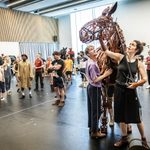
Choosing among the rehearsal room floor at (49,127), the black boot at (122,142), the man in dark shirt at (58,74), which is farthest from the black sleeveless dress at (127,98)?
the man in dark shirt at (58,74)

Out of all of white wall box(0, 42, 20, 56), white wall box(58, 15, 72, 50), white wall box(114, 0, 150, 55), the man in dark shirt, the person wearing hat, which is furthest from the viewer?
white wall box(58, 15, 72, 50)

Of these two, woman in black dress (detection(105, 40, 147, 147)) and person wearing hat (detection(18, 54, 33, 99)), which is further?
person wearing hat (detection(18, 54, 33, 99))

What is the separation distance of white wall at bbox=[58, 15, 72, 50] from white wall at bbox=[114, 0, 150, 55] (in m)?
4.67

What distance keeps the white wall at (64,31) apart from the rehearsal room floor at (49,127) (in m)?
11.0

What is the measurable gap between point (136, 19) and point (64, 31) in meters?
6.18

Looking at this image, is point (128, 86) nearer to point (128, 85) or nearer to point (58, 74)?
point (128, 85)

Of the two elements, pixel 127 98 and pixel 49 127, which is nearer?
pixel 127 98

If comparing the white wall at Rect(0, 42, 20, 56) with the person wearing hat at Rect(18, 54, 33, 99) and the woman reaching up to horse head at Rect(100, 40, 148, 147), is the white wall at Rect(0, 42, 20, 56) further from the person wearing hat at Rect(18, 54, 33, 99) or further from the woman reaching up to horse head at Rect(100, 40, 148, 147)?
the woman reaching up to horse head at Rect(100, 40, 148, 147)

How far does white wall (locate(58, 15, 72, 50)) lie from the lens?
56.3ft

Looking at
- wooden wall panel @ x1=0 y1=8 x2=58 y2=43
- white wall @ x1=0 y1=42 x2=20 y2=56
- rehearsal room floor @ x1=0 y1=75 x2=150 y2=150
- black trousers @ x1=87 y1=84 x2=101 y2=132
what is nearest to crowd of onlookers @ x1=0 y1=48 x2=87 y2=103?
rehearsal room floor @ x1=0 y1=75 x2=150 y2=150

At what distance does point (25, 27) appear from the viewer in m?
15.2

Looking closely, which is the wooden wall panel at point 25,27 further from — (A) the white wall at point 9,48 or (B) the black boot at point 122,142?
(B) the black boot at point 122,142

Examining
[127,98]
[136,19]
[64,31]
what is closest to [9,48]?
[64,31]

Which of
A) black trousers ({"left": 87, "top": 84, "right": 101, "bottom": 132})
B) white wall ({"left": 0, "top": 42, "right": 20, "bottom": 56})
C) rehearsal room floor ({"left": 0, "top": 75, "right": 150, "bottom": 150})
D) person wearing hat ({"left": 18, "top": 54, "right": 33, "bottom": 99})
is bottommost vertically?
rehearsal room floor ({"left": 0, "top": 75, "right": 150, "bottom": 150})
